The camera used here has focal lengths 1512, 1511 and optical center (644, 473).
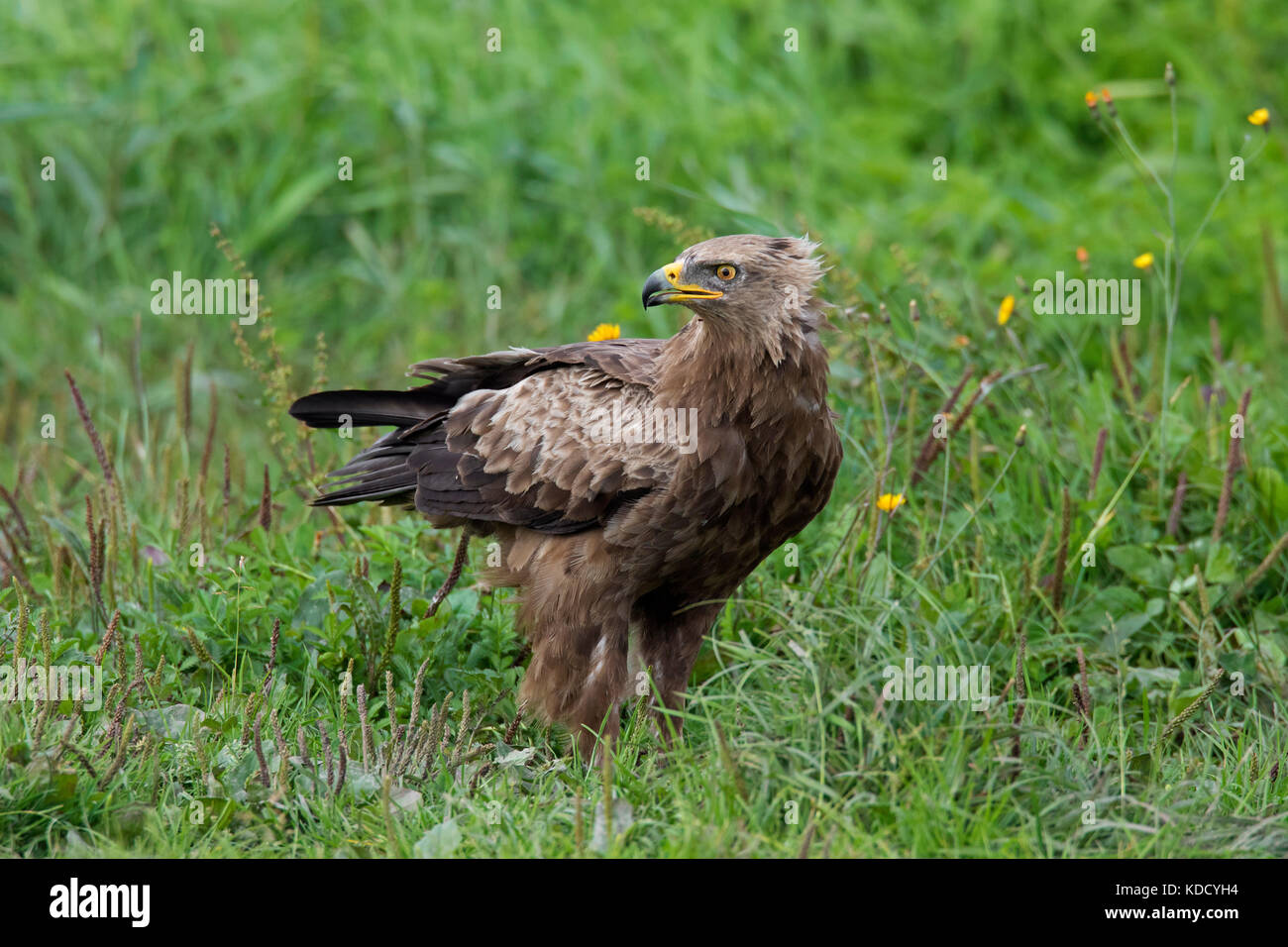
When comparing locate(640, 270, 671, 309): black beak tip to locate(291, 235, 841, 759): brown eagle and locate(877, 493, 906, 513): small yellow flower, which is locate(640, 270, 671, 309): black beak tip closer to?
locate(291, 235, 841, 759): brown eagle

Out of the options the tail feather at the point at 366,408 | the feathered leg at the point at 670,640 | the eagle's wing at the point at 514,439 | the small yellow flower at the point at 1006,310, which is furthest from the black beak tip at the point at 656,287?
the small yellow flower at the point at 1006,310

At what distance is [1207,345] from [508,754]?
3.78 meters

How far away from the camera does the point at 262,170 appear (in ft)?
25.2

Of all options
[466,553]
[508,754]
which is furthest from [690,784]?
[466,553]

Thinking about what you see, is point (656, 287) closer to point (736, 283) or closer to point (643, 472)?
point (736, 283)

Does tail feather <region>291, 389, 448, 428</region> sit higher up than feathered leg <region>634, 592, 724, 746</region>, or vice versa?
tail feather <region>291, 389, 448, 428</region>

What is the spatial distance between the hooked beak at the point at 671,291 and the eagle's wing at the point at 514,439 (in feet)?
1.17

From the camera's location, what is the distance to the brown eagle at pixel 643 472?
157 inches

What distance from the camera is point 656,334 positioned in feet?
22.9

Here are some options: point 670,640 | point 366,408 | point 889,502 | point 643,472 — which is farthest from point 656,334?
point 643,472

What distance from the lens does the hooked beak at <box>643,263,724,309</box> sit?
395 cm

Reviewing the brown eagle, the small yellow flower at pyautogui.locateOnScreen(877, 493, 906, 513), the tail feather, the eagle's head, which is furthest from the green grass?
the eagle's head

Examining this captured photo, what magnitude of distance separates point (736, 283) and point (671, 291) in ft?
0.58
